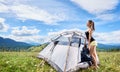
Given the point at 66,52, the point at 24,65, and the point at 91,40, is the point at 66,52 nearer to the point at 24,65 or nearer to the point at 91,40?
the point at 91,40

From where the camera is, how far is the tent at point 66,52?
16895 mm

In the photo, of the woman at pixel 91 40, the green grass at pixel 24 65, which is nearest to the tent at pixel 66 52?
the green grass at pixel 24 65

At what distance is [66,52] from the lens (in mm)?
17750

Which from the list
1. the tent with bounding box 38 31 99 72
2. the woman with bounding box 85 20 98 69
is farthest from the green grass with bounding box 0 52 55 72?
the woman with bounding box 85 20 98 69

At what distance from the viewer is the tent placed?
16.9 m

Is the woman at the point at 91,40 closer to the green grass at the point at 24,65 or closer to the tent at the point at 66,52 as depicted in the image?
the tent at the point at 66,52

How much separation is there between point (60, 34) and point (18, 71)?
202 inches

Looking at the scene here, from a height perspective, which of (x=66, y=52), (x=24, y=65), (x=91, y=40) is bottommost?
(x=24, y=65)

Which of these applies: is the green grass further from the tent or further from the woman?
the woman

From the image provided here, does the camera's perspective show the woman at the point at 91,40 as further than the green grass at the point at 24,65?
Yes

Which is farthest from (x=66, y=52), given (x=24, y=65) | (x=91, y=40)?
(x=24, y=65)

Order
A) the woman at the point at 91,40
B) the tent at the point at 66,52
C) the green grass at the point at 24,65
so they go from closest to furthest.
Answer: the green grass at the point at 24,65 < the tent at the point at 66,52 < the woman at the point at 91,40

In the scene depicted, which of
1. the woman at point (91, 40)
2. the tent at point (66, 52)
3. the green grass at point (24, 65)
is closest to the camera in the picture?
the green grass at point (24, 65)

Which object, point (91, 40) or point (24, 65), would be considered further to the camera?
point (91, 40)
